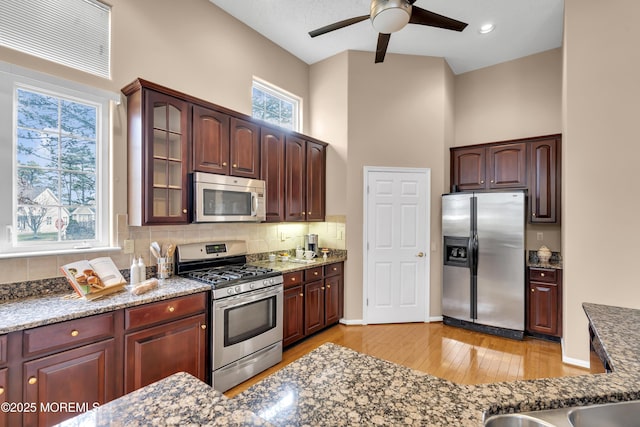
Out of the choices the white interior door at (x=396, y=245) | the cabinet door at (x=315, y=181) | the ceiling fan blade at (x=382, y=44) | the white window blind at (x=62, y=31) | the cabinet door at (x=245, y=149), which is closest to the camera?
the white window blind at (x=62, y=31)

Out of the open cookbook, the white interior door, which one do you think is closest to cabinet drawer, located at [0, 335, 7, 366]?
the open cookbook

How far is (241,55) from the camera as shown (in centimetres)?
367

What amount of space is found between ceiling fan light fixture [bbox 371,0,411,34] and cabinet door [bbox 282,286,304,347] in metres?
2.58

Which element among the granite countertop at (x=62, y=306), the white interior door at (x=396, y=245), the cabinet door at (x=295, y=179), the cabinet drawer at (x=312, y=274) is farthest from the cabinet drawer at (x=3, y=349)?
the white interior door at (x=396, y=245)

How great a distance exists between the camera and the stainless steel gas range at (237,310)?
8.27 ft

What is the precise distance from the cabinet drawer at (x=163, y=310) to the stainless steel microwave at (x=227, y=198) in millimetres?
736

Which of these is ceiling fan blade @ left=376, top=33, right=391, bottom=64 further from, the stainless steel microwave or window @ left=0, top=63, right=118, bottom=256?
window @ left=0, top=63, right=118, bottom=256

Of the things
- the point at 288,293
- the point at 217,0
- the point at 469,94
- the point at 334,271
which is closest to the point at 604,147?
the point at 469,94

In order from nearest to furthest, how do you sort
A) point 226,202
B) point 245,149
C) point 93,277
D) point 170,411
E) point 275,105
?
point 170,411
point 93,277
point 226,202
point 245,149
point 275,105

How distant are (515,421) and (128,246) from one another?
2812mm

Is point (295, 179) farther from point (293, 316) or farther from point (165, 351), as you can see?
point (165, 351)

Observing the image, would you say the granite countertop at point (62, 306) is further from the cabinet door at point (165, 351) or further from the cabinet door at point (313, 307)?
the cabinet door at point (313, 307)

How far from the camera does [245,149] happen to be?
322 centimetres

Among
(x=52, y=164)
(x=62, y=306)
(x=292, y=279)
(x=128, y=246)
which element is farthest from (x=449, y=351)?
(x=52, y=164)
